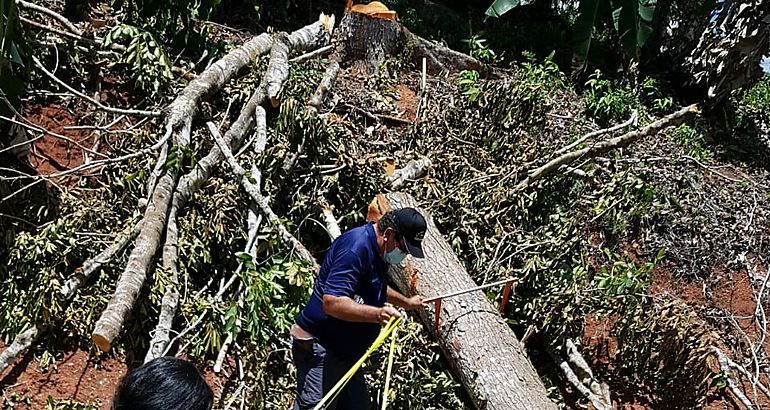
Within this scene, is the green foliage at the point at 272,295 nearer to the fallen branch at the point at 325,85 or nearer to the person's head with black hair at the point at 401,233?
the person's head with black hair at the point at 401,233

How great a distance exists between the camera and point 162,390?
6.31 ft

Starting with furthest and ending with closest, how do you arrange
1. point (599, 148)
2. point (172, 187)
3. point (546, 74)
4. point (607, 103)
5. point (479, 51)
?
point (479, 51)
point (546, 74)
point (607, 103)
point (599, 148)
point (172, 187)

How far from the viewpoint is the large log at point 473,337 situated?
176 inches

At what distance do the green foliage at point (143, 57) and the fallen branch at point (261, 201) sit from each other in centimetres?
74

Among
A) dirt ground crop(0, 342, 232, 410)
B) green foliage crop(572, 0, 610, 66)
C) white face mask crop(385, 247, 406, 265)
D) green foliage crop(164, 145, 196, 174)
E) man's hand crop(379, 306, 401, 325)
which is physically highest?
green foliage crop(572, 0, 610, 66)

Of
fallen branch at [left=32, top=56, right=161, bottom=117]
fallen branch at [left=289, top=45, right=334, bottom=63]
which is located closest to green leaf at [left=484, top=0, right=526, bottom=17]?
fallen branch at [left=32, top=56, right=161, bottom=117]

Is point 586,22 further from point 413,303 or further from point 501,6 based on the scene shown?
point 413,303

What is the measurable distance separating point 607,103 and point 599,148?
1.71 m

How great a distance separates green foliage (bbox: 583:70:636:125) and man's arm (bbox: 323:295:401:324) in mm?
5085

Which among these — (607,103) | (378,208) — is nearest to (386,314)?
(378,208)

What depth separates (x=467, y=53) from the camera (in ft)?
28.3

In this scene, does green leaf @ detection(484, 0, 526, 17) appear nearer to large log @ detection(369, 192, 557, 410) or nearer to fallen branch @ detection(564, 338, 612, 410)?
large log @ detection(369, 192, 557, 410)

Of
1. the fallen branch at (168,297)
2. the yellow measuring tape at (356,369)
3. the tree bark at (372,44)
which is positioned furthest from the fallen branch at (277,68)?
the yellow measuring tape at (356,369)

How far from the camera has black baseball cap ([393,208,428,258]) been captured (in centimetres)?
362
